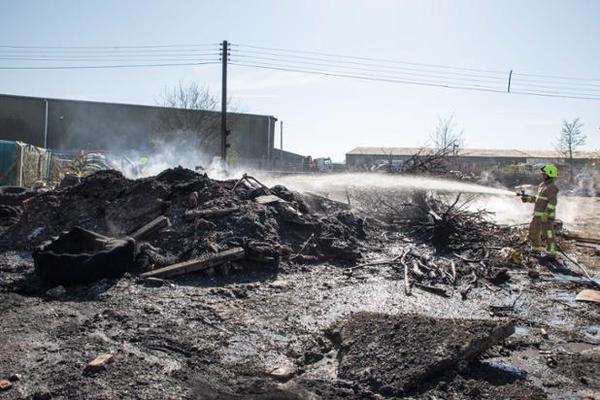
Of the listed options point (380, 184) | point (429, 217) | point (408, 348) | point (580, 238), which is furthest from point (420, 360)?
point (380, 184)

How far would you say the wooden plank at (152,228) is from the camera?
8.59 meters

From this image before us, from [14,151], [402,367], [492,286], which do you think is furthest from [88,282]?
[14,151]

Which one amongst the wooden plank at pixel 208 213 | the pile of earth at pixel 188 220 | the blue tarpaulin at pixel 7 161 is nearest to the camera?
the pile of earth at pixel 188 220

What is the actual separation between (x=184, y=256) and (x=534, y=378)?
5407mm

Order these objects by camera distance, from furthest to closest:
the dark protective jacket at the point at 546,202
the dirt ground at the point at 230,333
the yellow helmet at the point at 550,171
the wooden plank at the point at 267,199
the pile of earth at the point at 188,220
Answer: the wooden plank at the point at 267,199
the yellow helmet at the point at 550,171
the dark protective jacket at the point at 546,202
the pile of earth at the point at 188,220
the dirt ground at the point at 230,333

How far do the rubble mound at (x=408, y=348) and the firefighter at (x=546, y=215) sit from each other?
5.75 meters

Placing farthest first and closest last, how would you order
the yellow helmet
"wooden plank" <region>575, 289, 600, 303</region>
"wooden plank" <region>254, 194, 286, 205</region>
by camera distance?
1. "wooden plank" <region>254, 194, 286, 205</region>
2. the yellow helmet
3. "wooden plank" <region>575, 289, 600, 303</region>

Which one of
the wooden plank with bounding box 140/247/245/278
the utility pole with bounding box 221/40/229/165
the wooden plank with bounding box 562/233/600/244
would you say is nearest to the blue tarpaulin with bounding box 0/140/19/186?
the utility pole with bounding box 221/40/229/165

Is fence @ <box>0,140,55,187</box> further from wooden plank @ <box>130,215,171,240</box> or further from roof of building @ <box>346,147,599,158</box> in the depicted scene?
roof of building @ <box>346,147,599,158</box>

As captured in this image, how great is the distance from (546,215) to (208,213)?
259 inches

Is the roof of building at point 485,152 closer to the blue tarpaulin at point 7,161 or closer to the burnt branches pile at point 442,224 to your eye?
the blue tarpaulin at point 7,161

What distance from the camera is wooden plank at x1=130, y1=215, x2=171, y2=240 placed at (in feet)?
28.2

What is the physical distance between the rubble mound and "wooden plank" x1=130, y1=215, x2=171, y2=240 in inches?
193

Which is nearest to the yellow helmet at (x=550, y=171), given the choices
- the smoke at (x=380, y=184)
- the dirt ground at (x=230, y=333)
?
the dirt ground at (x=230, y=333)
